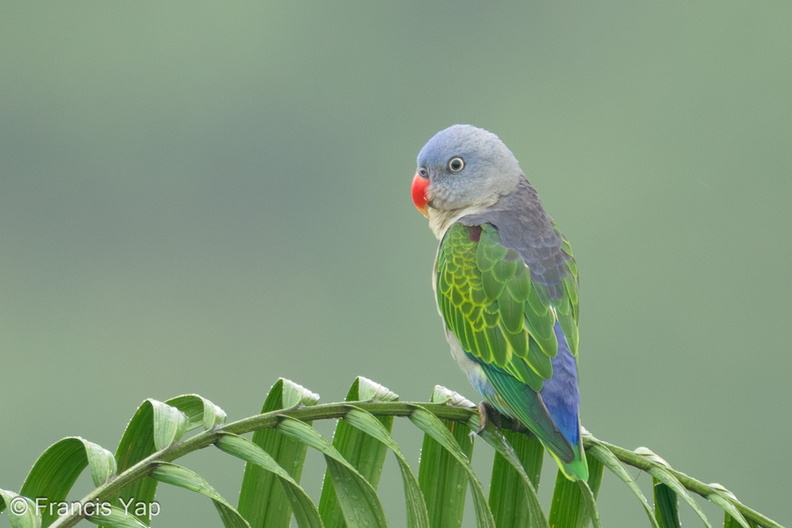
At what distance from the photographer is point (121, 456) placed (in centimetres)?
171

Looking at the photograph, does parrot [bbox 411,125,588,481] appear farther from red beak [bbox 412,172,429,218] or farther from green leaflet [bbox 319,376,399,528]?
green leaflet [bbox 319,376,399,528]

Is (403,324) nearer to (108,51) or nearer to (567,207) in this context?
(567,207)

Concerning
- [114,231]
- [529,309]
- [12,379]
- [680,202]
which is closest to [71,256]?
[114,231]

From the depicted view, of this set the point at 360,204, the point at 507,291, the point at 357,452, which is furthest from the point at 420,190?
the point at 360,204

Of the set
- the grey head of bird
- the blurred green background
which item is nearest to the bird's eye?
the grey head of bird

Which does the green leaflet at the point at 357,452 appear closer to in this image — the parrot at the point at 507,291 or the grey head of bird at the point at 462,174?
the parrot at the point at 507,291

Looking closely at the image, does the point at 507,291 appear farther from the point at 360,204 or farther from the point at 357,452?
the point at 360,204

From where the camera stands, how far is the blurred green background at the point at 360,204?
1015 inches

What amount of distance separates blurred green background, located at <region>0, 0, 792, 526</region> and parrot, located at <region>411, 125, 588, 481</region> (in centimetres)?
1636

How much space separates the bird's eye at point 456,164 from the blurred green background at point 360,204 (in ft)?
53.5

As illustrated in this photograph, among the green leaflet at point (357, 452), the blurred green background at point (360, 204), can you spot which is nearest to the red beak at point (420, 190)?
the green leaflet at point (357, 452)

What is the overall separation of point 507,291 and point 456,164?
638 mm

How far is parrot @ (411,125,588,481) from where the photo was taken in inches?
93.5

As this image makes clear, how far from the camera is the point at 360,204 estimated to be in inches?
1288
